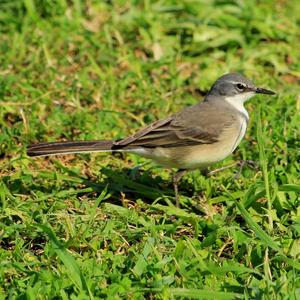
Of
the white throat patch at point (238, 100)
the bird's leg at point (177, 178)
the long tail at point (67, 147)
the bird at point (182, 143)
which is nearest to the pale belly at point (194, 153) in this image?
the bird at point (182, 143)

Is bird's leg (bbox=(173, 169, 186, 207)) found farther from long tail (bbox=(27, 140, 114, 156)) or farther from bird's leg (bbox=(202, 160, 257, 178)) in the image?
long tail (bbox=(27, 140, 114, 156))

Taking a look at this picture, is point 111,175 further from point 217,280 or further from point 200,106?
point 217,280

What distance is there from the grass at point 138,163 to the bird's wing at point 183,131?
47 centimetres

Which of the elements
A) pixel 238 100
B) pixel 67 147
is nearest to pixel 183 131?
pixel 238 100

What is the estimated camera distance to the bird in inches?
297

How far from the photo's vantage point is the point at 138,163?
838 centimetres

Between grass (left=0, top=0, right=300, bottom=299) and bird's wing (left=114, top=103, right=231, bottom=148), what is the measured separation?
1.55 ft

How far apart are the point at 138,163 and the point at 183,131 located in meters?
0.88

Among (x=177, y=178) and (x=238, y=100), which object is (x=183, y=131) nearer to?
(x=177, y=178)

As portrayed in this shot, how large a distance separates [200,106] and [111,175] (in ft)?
3.85

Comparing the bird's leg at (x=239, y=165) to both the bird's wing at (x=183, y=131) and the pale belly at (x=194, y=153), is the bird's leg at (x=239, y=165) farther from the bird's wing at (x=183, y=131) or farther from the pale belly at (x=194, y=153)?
the bird's wing at (x=183, y=131)

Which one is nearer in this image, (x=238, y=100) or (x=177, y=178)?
(x=177, y=178)

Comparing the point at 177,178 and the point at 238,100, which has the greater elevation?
the point at 238,100

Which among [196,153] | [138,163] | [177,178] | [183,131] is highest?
[183,131]
